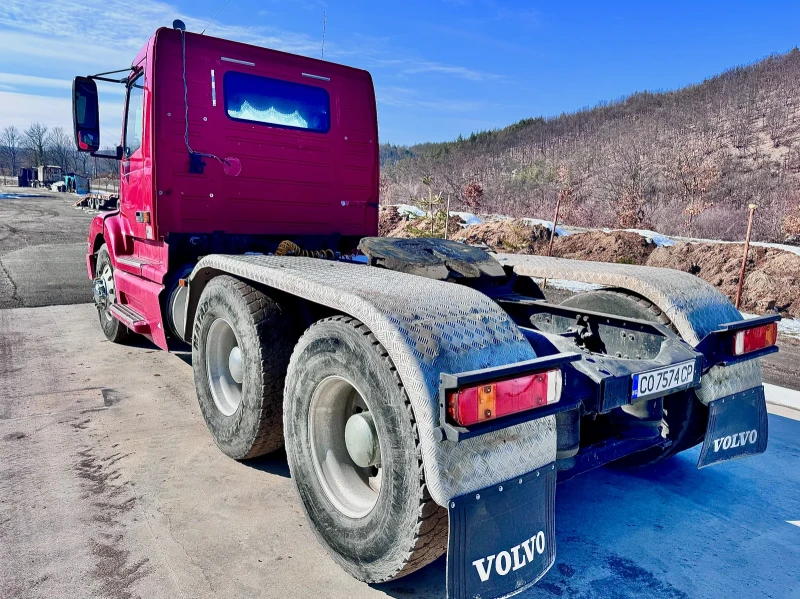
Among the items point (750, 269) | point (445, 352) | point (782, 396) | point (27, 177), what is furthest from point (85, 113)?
point (27, 177)

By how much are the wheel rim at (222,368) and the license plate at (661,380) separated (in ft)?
7.31

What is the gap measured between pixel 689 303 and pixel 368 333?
191cm

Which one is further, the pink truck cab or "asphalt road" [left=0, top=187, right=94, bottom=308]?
"asphalt road" [left=0, top=187, right=94, bottom=308]

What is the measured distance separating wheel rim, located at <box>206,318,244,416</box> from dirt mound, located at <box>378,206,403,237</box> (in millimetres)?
15403

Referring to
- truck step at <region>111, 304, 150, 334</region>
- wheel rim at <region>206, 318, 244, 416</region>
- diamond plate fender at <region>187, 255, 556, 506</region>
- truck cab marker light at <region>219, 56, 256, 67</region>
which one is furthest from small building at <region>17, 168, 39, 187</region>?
diamond plate fender at <region>187, 255, 556, 506</region>

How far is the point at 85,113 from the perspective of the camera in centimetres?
484

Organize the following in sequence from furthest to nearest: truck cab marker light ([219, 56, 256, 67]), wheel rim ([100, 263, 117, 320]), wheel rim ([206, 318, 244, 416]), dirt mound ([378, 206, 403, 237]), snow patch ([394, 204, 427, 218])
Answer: dirt mound ([378, 206, 403, 237]) → snow patch ([394, 204, 427, 218]) → wheel rim ([100, 263, 117, 320]) → truck cab marker light ([219, 56, 256, 67]) → wheel rim ([206, 318, 244, 416])

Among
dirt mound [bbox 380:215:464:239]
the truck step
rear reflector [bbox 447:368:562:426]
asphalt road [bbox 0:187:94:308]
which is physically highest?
dirt mound [bbox 380:215:464:239]

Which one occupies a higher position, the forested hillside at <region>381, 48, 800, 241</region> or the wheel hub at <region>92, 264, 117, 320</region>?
the forested hillside at <region>381, 48, 800, 241</region>

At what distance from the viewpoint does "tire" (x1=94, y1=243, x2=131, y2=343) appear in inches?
223

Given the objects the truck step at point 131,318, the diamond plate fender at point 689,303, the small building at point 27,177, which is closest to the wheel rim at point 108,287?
the truck step at point 131,318

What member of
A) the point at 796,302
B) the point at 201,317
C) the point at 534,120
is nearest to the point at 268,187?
the point at 201,317

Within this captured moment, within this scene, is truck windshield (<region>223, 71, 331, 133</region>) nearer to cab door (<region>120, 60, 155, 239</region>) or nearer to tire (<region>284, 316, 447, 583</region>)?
cab door (<region>120, 60, 155, 239</region>)

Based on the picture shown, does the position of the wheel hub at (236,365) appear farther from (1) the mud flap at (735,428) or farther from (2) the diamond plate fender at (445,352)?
(1) the mud flap at (735,428)
